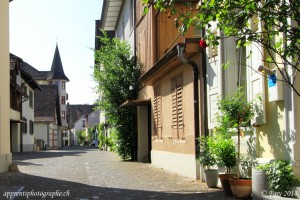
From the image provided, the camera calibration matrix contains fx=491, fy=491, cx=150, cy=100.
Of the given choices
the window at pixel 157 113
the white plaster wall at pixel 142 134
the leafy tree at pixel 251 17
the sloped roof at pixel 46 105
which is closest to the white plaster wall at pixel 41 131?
the sloped roof at pixel 46 105

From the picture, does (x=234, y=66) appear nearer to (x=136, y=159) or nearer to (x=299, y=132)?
(x=299, y=132)

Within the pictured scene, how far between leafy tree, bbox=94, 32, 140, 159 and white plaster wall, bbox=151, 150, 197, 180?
128 inches

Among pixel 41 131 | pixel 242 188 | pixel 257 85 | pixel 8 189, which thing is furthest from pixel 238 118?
pixel 41 131

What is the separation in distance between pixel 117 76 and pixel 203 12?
16.0m

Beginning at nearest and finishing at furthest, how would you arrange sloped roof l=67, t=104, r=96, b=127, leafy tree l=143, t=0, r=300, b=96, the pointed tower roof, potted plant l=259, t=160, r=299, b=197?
1. leafy tree l=143, t=0, r=300, b=96
2. potted plant l=259, t=160, r=299, b=197
3. the pointed tower roof
4. sloped roof l=67, t=104, r=96, b=127

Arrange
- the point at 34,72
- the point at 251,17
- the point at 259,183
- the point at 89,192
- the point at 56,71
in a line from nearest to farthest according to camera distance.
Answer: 1. the point at 251,17
2. the point at 259,183
3. the point at 89,192
4. the point at 34,72
5. the point at 56,71

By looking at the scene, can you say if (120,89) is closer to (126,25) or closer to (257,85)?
(126,25)

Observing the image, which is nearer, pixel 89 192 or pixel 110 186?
pixel 89 192

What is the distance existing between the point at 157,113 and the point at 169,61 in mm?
4517

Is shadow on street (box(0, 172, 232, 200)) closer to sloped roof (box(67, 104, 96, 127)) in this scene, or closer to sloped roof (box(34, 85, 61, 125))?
sloped roof (box(34, 85, 61, 125))

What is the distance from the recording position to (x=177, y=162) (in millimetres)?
14055

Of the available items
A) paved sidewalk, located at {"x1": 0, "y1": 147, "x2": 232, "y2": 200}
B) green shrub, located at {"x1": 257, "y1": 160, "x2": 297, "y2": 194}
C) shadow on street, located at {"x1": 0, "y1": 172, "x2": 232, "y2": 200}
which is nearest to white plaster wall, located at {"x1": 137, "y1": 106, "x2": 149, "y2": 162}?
paved sidewalk, located at {"x1": 0, "y1": 147, "x2": 232, "y2": 200}

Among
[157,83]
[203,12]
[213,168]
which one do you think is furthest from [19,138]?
[203,12]

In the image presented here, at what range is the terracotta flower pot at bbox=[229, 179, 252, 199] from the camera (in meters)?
8.31
